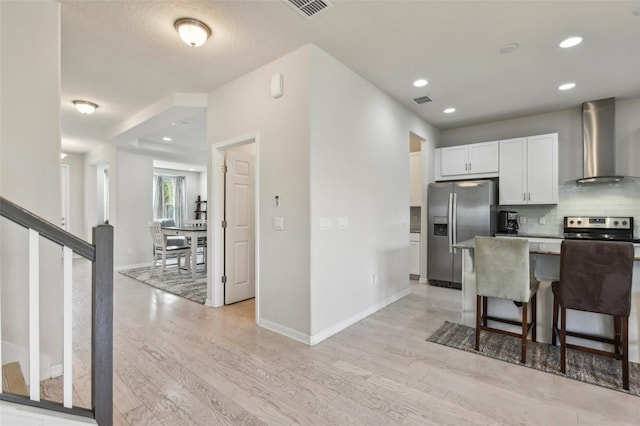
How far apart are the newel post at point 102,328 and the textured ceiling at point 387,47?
6.51ft

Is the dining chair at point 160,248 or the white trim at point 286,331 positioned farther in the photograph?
the dining chair at point 160,248

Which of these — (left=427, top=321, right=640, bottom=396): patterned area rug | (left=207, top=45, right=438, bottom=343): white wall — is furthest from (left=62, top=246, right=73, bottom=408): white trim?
(left=427, top=321, right=640, bottom=396): patterned area rug

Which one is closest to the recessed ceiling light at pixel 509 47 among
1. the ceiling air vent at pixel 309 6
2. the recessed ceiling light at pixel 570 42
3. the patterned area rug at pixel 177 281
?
the recessed ceiling light at pixel 570 42

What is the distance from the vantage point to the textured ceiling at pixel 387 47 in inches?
95.0

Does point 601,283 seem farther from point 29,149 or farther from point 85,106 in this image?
point 85,106

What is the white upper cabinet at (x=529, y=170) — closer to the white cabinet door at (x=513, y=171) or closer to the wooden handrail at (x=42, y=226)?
the white cabinet door at (x=513, y=171)

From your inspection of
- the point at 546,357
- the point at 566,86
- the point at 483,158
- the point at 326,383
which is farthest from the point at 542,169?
the point at 326,383

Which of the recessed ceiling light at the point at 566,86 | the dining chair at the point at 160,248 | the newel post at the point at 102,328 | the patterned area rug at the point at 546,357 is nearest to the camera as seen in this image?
the newel post at the point at 102,328

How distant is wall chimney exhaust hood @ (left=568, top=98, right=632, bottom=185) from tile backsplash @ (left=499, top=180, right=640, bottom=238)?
19cm

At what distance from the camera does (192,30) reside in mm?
2516

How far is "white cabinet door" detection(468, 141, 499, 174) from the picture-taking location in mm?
4961

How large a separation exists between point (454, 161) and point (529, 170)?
1096 mm

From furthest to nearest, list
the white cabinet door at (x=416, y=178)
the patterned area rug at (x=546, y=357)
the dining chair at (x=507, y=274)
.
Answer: the white cabinet door at (x=416, y=178) < the dining chair at (x=507, y=274) < the patterned area rug at (x=546, y=357)

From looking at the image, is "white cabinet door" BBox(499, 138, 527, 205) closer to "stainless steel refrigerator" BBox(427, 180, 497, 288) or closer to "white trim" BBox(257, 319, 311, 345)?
"stainless steel refrigerator" BBox(427, 180, 497, 288)
